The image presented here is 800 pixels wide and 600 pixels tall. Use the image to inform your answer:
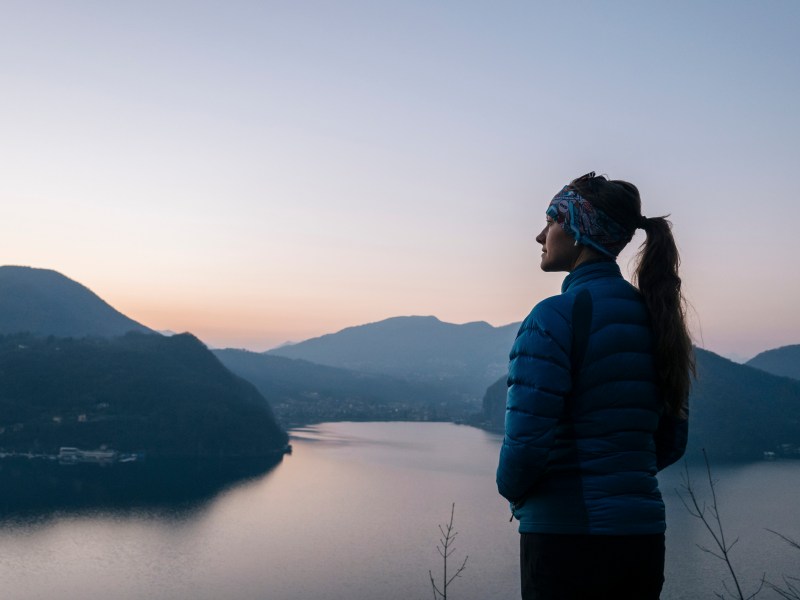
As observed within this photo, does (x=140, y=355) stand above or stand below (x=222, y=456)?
above

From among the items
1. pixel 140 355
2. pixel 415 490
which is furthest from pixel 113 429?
pixel 415 490

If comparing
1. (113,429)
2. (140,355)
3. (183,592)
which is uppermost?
(140,355)

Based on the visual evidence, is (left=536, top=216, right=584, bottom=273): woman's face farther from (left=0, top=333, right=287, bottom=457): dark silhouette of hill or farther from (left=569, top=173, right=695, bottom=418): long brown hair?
(left=0, top=333, right=287, bottom=457): dark silhouette of hill

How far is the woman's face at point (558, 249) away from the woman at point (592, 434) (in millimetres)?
75

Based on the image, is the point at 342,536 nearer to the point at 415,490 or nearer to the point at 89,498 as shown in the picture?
the point at 415,490

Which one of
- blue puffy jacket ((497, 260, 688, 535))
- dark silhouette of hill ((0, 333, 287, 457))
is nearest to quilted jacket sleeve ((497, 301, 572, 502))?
blue puffy jacket ((497, 260, 688, 535))

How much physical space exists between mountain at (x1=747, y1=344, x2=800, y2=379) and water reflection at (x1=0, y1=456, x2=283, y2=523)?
3365 inches

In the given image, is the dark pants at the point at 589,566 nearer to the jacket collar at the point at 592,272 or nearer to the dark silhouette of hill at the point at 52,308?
the jacket collar at the point at 592,272

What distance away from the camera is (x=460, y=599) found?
1602cm

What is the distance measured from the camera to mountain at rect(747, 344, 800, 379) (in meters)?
102

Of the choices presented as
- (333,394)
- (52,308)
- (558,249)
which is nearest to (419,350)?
(333,394)

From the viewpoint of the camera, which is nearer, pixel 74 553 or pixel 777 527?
pixel 74 553

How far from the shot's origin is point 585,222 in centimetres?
108

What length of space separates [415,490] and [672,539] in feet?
39.4
